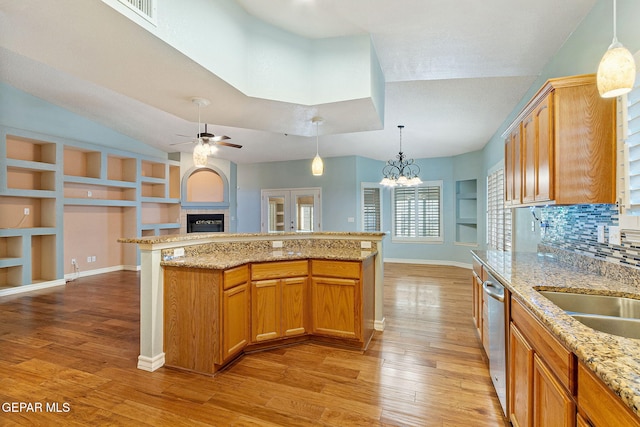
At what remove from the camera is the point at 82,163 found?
6.16 m

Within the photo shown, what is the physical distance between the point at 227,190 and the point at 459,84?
6361mm

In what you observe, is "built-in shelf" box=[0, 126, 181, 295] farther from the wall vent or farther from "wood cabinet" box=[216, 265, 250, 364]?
the wall vent

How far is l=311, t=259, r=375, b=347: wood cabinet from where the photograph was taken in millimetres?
2842

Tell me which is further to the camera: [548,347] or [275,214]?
[275,214]

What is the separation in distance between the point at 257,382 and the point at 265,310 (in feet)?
2.12

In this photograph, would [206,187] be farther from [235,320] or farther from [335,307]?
[335,307]

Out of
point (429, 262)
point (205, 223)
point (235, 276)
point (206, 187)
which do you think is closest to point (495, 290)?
point (235, 276)

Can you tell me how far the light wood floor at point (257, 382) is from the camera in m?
1.93

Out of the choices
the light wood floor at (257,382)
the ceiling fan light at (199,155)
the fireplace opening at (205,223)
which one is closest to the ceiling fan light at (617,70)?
the light wood floor at (257,382)

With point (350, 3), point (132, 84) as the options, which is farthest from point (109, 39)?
→ point (350, 3)

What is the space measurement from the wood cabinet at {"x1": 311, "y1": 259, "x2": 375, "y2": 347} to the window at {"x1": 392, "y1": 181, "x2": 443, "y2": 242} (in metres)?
5.08

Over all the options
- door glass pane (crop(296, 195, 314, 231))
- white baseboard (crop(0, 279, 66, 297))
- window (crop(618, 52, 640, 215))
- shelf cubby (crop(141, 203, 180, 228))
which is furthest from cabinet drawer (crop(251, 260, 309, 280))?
shelf cubby (crop(141, 203, 180, 228))

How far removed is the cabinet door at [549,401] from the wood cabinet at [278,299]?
200 centimetres

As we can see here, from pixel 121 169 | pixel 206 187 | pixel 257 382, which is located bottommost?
pixel 257 382
